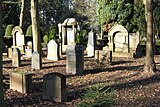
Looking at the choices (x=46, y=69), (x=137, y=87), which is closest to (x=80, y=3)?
(x=46, y=69)

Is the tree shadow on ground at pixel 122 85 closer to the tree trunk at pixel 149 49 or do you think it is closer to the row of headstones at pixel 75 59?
the tree trunk at pixel 149 49

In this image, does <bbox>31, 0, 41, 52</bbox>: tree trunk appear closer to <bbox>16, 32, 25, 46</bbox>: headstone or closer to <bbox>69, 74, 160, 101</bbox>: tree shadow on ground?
<bbox>69, 74, 160, 101</bbox>: tree shadow on ground

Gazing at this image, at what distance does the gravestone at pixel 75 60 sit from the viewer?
1261 cm

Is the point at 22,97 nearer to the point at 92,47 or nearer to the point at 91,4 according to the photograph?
the point at 92,47

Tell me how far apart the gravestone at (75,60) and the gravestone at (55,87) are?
4.03 metres

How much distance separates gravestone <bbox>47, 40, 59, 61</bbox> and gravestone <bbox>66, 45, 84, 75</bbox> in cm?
477

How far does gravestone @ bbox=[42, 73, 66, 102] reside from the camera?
27.4 feet

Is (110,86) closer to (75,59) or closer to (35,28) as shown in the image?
(75,59)

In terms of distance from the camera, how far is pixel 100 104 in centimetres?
492

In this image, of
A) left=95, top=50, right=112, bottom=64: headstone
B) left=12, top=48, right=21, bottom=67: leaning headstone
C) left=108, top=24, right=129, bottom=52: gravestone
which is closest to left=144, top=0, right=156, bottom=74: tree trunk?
left=95, top=50, right=112, bottom=64: headstone

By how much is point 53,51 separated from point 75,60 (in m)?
5.28

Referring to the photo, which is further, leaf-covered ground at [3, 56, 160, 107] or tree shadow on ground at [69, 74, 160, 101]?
tree shadow on ground at [69, 74, 160, 101]

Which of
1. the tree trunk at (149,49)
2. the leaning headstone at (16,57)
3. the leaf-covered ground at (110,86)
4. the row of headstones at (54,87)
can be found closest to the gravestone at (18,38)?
the leaning headstone at (16,57)

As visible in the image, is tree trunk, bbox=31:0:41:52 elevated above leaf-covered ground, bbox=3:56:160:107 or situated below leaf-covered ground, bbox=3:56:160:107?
above
